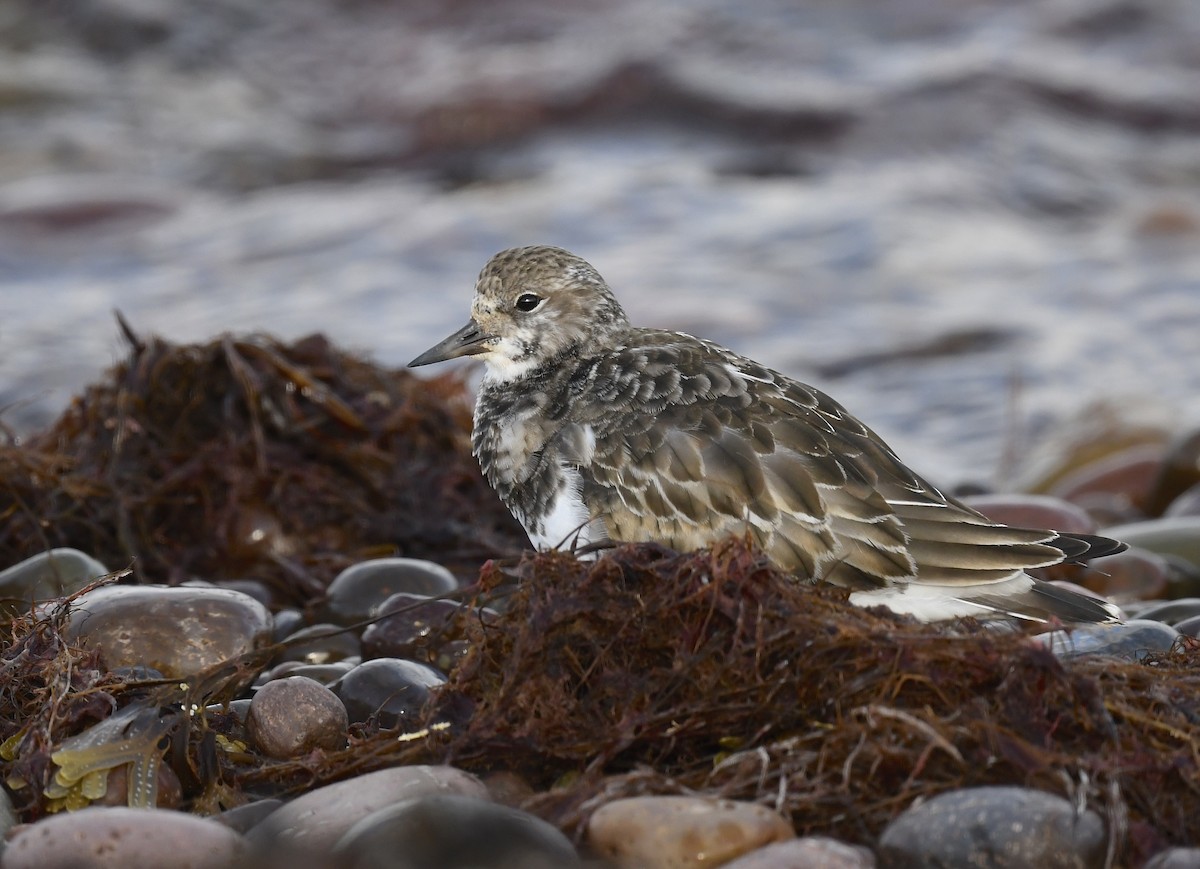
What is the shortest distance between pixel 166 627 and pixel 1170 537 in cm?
306

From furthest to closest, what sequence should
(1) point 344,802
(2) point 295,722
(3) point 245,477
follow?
(3) point 245,477, (2) point 295,722, (1) point 344,802

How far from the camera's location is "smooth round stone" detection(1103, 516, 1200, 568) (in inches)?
180

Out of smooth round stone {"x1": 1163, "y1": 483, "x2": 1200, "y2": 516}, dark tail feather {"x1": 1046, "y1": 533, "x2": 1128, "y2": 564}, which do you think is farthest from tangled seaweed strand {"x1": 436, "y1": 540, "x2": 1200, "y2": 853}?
smooth round stone {"x1": 1163, "y1": 483, "x2": 1200, "y2": 516}

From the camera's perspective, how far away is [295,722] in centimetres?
287

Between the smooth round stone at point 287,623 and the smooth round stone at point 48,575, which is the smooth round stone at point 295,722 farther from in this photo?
the smooth round stone at point 48,575

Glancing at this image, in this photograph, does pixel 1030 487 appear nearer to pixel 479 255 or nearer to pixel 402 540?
pixel 402 540

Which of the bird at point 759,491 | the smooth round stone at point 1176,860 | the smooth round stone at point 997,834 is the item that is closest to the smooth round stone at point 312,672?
the bird at point 759,491

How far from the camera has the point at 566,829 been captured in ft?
7.75

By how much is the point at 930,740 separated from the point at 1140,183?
8.71m

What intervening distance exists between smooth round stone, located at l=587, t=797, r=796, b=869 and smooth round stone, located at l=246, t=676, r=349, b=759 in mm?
761

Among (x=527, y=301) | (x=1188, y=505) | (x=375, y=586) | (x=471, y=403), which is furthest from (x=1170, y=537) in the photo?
(x=471, y=403)

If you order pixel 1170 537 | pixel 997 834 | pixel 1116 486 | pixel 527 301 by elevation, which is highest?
pixel 527 301

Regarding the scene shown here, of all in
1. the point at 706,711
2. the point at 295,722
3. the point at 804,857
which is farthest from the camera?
the point at 295,722

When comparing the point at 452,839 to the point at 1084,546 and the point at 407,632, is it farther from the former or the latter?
the point at 1084,546
